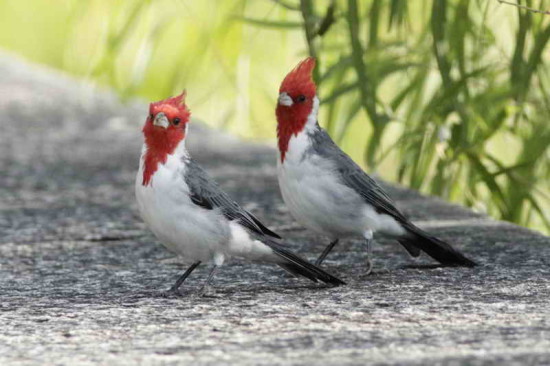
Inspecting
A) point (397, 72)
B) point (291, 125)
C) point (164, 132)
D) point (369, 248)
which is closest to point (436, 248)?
point (369, 248)

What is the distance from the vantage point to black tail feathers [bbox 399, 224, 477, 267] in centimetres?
262

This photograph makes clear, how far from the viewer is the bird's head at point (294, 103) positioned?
262 centimetres

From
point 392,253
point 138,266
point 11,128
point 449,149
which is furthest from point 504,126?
point 11,128

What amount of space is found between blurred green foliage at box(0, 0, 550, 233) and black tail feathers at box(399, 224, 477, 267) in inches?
19.9

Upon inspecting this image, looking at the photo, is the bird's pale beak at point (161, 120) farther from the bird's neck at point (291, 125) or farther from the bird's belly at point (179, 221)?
the bird's neck at point (291, 125)

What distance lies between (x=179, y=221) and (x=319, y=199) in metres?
0.36

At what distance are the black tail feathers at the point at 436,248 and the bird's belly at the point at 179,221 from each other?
0.50 m

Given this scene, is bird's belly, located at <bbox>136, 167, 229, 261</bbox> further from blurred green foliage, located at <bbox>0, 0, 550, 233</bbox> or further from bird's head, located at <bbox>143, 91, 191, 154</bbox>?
blurred green foliage, located at <bbox>0, 0, 550, 233</bbox>

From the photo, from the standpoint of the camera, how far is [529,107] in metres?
3.84

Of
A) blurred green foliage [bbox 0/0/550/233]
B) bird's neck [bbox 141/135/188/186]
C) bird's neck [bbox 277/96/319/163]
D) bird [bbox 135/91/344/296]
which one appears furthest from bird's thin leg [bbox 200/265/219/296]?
blurred green foliage [bbox 0/0/550/233]

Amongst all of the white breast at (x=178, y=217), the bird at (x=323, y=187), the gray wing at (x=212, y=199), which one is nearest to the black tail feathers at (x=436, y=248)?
the bird at (x=323, y=187)

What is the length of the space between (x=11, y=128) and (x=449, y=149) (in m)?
2.28

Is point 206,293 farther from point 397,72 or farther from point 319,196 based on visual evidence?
point 397,72

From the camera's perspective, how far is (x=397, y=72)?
3.77 meters
